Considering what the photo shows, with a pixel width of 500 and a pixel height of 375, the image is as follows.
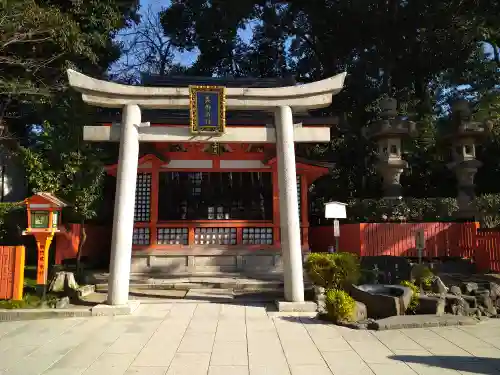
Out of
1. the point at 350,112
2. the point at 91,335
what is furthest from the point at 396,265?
the point at 350,112

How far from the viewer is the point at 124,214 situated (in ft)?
27.3

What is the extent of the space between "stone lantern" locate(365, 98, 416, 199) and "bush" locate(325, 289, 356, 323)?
894 cm

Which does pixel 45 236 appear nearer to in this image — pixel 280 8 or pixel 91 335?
pixel 91 335

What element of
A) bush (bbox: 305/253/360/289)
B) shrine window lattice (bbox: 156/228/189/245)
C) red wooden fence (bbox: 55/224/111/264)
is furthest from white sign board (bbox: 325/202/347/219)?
red wooden fence (bbox: 55/224/111/264)

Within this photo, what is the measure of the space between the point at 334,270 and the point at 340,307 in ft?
5.39

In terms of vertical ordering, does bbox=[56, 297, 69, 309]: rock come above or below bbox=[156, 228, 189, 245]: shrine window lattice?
below

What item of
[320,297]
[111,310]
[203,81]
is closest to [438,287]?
[320,297]

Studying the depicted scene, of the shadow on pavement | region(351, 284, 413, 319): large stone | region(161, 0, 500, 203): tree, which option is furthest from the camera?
region(161, 0, 500, 203): tree

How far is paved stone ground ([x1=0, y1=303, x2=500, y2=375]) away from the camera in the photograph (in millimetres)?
4863

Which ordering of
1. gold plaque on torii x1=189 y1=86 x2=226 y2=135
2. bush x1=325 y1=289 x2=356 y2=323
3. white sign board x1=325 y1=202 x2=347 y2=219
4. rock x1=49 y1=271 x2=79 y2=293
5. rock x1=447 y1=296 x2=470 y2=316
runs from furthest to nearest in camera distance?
→ white sign board x1=325 y1=202 x2=347 y2=219 → rock x1=49 y1=271 x2=79 y2=293 → gold plaque on torii x1=189 y1=86 x2=226 y2=135 → rock x1=447 y1=296 x2=470 y2=316 → bush x1=325 y1=289 x2=356 y2=323

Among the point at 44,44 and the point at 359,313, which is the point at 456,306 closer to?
the point at 359,313

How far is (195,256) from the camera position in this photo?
481 inches

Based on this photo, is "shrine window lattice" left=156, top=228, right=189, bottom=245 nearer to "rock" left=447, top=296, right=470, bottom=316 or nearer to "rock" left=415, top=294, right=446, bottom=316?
"rock" left=415, top=294, right=446, bottom=316

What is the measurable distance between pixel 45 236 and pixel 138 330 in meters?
4.58
